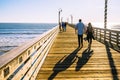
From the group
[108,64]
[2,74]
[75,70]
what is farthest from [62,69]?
[2,74]

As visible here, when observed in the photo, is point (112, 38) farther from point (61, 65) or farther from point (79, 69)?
point (79, 69)

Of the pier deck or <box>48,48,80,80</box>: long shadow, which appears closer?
the pier deck

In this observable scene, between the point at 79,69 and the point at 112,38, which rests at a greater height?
the point at 112,38

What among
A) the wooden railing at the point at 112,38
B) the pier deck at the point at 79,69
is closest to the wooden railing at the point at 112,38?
the wooden railing at the point at 112,38

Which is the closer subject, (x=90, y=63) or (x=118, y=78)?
(x=118, y=78)

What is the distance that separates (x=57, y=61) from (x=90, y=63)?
1.39 metres

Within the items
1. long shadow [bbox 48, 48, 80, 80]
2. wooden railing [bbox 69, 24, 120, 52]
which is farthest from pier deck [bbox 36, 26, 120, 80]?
wooden railing [bbox 69, 24, 120, 52]

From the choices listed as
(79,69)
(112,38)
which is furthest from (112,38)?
(79,69)

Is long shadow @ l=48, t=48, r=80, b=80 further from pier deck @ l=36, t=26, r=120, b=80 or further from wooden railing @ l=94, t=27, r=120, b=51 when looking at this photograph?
wooden railing @ l=94, t=27, r=120, b=51

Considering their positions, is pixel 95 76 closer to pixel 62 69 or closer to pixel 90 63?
pixel 62 69

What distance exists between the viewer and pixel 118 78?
7449 mm

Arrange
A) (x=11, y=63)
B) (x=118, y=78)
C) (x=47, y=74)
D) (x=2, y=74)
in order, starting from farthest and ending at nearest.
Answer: (x=47, y=74), (x=118, y=78), (x=11, y=63), (x=2, y=74)

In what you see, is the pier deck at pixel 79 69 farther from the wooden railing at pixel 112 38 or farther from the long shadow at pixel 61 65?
the wooden railing at pixel 112 38

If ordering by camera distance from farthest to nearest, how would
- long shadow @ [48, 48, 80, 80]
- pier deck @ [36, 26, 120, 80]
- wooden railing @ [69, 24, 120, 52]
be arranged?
wooden railing @ [69, 24, 120, 52]
long shadow @ [48, 48, 80, 80]
pier deck @ [36, 26, 120, 80]
